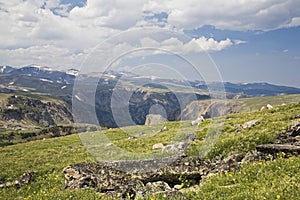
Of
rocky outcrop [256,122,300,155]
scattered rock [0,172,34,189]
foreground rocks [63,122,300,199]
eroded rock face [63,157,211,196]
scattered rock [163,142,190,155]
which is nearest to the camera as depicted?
rocky outcrop [256,122,300,155]

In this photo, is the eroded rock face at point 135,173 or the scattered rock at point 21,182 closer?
the eroded rock face at point 135,173

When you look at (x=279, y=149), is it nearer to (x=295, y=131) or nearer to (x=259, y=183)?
(x=259, y=183)

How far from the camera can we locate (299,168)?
1153 cm

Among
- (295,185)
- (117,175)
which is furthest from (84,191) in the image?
(295,185)

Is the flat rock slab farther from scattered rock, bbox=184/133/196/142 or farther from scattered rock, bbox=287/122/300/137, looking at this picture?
scattered rock, bbox=184/133/196/142

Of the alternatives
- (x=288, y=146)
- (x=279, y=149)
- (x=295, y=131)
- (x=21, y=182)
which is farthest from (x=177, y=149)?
(x=21, y=182)

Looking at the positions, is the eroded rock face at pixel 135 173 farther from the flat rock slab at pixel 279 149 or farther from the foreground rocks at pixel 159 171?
the flat rock slab at pixel 279 149

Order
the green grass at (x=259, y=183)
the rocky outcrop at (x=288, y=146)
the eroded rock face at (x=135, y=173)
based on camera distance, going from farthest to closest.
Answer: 1. the eroded rock face at (x=135, y=173)
2. the rocky outcrop at (x=288, y=146)
3. the green grass at (x=259, y=183)

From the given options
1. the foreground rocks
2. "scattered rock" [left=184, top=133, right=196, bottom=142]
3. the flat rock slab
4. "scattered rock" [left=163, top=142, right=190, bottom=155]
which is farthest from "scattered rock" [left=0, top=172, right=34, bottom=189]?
the flat rock slab

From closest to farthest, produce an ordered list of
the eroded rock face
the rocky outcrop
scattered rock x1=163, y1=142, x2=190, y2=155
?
the rocky outcrop, the eroded rock face, scattered rock x1=163, y1=142, x2=190, y2=155

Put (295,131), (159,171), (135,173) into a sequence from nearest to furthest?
1. (159,171)
2. (135,173)
3. (295,131)

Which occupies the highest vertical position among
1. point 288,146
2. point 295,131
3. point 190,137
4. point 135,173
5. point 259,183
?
point 295,131

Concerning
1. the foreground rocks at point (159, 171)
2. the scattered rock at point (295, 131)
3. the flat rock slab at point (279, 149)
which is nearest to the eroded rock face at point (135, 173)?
the foreground rocks at point (159, 171)

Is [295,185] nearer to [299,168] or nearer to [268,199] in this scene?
[268,199]
